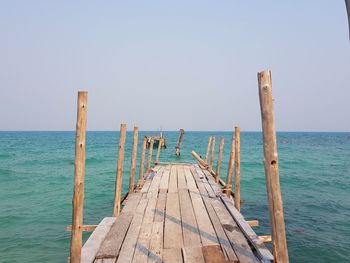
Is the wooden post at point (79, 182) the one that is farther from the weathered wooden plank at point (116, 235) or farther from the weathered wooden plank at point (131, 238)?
the weathered wooden plank at point (131, 238)

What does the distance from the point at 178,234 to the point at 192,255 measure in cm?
86

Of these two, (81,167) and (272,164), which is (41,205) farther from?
(272,164)

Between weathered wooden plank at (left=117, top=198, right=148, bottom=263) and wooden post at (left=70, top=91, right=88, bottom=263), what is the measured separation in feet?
2.28

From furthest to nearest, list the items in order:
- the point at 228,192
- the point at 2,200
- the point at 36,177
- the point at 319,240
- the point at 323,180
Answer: the point at 36,177, the point at 323,180, the point at 2,200, the point at 228,192, the point at 319,240

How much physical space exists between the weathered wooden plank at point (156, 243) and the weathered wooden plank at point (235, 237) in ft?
3.93

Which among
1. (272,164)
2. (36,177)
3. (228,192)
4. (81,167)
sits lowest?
(36,177)

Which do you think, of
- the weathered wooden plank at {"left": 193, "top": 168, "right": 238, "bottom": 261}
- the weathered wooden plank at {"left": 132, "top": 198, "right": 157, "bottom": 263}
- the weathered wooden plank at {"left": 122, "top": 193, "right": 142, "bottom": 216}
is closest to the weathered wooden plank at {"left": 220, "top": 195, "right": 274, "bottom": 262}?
the weathered wooden plank at {"left": 193, "top": 168, "right": 238, "bottom": 261}

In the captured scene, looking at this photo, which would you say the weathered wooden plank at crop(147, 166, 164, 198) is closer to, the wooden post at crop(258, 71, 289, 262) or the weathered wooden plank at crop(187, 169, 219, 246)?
the weathered wooden plank at crop(187, 169, 219, 246)

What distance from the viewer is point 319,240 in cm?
830

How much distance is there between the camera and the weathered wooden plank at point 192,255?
12.7ft

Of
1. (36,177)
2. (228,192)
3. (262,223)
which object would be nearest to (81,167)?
(228,192)

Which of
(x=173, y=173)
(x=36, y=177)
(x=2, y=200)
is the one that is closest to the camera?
(x=173, y=173)

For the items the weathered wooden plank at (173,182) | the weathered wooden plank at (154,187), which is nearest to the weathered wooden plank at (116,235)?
the weathered wooden plank at (154,187)

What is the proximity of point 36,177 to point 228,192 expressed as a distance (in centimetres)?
1603
